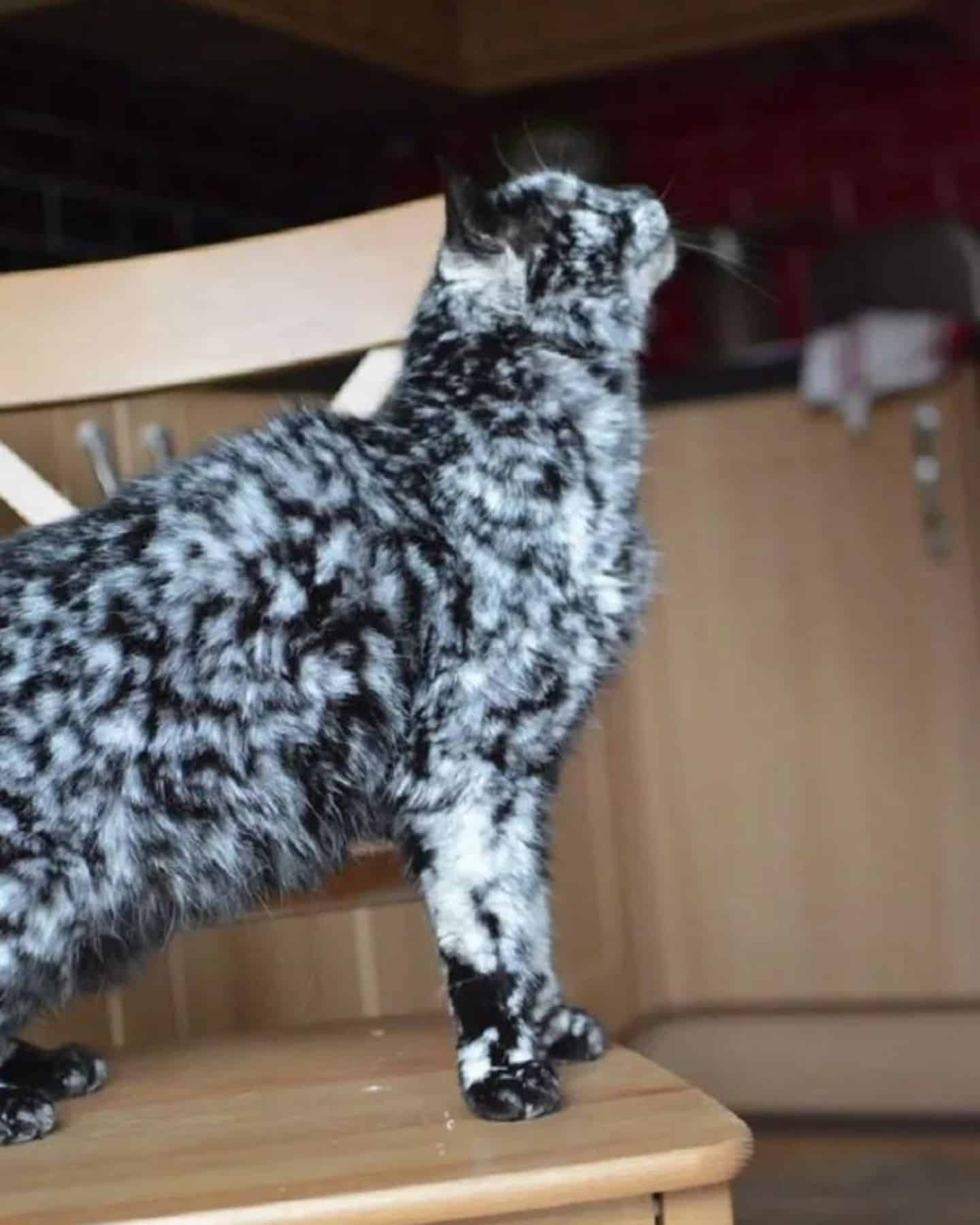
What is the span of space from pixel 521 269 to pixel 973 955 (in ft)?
4.91

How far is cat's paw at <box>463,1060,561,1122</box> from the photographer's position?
0.80 metres

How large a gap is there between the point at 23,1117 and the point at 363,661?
0.88ft

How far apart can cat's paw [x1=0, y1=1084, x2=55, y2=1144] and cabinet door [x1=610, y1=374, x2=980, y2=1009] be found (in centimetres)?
143

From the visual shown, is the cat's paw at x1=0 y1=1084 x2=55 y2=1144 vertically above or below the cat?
below

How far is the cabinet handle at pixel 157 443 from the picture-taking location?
1.57m

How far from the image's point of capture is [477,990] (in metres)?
0.87

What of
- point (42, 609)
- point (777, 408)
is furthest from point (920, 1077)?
point (42, 609)

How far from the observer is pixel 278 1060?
97 centimetres

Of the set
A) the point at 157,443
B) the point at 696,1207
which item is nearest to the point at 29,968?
the point at 696,1207

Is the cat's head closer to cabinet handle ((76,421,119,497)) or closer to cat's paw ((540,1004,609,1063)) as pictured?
cat's paw ((540,1004,609,1063))

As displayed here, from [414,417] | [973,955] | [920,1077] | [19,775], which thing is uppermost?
[414,417]

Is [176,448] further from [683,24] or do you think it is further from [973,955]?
[683,24]

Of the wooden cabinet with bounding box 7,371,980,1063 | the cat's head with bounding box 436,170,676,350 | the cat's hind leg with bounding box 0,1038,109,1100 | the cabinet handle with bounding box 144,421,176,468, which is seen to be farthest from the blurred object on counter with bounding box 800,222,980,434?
the cat's hind leg with bounding box 0,1038,109,1100

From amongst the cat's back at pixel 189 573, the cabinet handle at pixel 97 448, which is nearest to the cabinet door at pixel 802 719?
the cabinet handle at pixel 97 448
